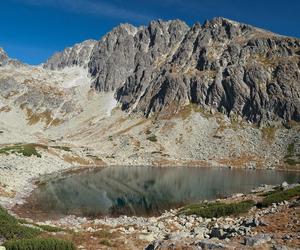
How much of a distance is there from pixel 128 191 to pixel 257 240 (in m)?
69.5

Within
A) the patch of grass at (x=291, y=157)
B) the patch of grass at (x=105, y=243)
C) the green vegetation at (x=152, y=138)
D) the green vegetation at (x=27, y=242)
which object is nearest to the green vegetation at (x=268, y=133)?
the patch of grass at (x=291, y=157)

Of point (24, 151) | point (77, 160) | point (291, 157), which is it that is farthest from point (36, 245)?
point (291, 157)

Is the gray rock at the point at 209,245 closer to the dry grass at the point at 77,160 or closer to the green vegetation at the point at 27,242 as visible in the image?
the green vegetation at the point at 27,242

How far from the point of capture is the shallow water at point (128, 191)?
223 ft

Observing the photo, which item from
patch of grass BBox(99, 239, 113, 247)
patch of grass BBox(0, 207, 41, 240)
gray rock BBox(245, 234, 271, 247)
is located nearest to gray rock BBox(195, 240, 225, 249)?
gray rock BBox(245, 234, 271, 247)

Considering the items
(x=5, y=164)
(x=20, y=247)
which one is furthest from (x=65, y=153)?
(x=20, y=247)

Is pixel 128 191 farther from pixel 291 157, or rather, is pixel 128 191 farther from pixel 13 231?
pixel 291 157

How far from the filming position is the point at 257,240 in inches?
854

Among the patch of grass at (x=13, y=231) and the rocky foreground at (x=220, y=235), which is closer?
the rocky foreground at (x=220, y=235)

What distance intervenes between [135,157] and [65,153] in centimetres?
3026

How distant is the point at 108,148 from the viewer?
180 metres

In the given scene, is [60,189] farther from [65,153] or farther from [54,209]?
[65,153]

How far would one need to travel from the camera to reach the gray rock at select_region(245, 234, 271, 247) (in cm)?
2146

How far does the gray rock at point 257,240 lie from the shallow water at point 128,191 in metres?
42.2
